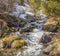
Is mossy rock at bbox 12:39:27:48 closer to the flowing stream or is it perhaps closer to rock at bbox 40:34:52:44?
the flowing stream

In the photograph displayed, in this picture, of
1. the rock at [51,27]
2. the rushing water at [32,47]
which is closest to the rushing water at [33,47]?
the rushing water at [32,47]

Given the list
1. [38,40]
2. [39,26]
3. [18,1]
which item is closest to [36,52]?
[38,40]

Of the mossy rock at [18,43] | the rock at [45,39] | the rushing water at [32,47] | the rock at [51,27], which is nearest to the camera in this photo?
the rushing water at [32,47]

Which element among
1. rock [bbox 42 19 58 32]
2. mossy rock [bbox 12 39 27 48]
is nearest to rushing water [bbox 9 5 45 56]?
mossy rock [bbox 12 39 27 48]

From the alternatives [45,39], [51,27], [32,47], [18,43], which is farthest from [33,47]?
[51,27]

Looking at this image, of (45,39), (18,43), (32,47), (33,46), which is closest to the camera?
(18,43)

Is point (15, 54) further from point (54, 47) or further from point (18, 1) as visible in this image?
point (18, 1)

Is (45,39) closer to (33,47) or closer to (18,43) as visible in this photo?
(33,47)

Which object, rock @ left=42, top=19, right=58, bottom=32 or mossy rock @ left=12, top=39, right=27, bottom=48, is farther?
rock @ left=42, top=19, right=58, bottom=32

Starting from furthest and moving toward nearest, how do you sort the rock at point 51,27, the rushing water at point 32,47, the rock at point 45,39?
the rock at point 51,27 < the rock at point 45,39 < the rushing water at point 32,47

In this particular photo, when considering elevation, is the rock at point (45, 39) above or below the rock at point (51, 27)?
above

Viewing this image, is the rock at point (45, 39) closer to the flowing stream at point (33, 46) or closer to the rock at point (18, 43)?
the flowing stream at point (33, 46)

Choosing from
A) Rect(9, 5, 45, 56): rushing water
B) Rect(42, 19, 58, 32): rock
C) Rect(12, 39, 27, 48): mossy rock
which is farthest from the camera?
Rect(42, 19, 58, 32): rock

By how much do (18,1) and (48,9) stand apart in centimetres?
2725
